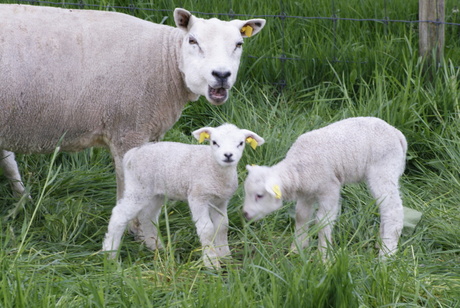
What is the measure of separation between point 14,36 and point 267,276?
1.96 metres

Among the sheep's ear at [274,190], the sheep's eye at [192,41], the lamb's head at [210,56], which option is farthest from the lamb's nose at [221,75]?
the sheep's ear at [274,190]

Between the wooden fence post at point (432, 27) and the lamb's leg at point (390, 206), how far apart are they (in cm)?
177

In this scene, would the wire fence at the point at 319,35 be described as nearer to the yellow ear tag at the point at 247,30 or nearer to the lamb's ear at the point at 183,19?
the yellow ear tag at the point at 247,30

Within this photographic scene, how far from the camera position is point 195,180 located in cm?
428

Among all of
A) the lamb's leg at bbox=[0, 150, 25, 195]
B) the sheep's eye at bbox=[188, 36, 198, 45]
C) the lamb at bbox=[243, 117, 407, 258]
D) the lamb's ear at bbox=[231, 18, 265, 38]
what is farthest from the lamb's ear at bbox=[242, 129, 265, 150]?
the lamb's leg at bbox=[0, 150, 25, 195]

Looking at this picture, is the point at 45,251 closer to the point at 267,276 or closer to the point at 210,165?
the point at 210,165

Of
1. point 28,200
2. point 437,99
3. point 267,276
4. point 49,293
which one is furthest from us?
point 437,99

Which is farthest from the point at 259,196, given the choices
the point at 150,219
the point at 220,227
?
the point at 150,219

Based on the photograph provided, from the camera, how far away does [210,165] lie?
428 cm

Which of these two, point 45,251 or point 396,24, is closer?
point 45,251

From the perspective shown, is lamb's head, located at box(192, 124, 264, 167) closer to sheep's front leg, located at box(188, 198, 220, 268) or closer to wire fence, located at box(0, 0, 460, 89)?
sheep's front leg, located at box(188, 198, 220, 268)

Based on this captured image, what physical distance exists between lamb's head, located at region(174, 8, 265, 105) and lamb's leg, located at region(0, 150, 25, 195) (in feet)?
4.24

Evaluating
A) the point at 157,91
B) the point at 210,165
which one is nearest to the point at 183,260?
the point at 210,165

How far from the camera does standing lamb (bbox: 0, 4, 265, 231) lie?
4.50 metres
